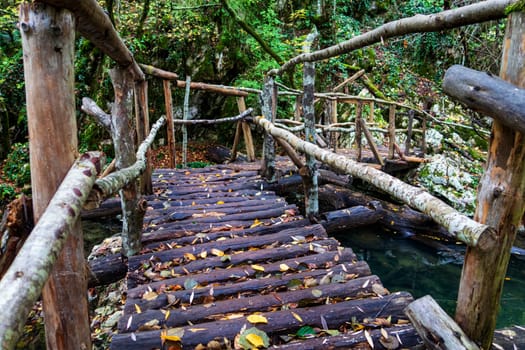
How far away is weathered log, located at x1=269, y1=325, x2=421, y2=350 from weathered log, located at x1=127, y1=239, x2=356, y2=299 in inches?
29.1

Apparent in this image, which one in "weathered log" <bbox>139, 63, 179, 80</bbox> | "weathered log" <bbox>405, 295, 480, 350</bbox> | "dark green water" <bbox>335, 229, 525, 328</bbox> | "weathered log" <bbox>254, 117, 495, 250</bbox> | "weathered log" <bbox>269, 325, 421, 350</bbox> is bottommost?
"dark green water" <bbox>335, 229, 525, 328</bbox>

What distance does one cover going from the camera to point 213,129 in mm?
12484

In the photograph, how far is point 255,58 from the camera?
37.9 ft

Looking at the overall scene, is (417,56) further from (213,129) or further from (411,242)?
(411,242)

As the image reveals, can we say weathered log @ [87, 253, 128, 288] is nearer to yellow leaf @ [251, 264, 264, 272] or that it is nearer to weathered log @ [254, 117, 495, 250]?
yellow leaf @ [251, 264, 264, 272]

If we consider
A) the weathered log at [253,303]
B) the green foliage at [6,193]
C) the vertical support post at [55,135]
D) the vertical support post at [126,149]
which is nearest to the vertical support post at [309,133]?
the weathered log at [253,303]

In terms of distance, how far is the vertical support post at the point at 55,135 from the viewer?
52.6 inches

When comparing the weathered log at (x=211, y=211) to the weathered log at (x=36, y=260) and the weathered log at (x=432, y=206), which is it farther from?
the weathered log at (x=36, y=260)

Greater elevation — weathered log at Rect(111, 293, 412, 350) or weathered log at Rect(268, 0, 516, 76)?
weathered log at Rect(268, 0, 516, 76)

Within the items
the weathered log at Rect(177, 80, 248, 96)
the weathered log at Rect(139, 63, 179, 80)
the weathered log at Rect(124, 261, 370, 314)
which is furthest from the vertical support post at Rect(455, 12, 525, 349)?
the weathered log at Rect(177, 80, 248, 96)

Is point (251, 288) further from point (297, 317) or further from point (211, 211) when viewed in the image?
point (211, 211)

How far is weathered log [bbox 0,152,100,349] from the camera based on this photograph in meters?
0.75

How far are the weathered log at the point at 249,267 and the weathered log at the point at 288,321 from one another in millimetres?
458

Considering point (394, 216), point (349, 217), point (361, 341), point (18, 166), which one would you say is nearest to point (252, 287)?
point (361, 341)
